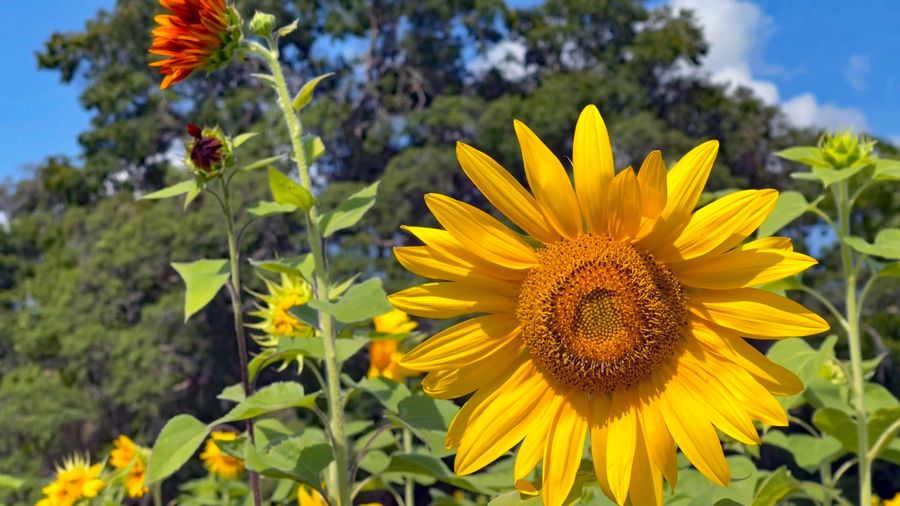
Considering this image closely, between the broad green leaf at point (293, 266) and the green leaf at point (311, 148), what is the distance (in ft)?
0.42

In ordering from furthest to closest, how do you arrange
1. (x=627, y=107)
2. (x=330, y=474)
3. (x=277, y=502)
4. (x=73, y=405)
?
1. (x=627, y=107)
2. (x=73, y=405)
3. (x=277, y=502)
4. (x=330, y=474)

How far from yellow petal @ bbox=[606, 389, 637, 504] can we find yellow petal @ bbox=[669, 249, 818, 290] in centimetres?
12

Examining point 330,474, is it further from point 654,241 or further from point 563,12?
point 563,12

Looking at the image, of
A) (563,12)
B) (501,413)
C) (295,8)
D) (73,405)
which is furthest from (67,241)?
(501,413)

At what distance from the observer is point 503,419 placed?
0.77 metres

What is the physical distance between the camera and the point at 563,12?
14.2m

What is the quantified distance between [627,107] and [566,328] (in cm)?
1238

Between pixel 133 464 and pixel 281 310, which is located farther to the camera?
pixel 133 464

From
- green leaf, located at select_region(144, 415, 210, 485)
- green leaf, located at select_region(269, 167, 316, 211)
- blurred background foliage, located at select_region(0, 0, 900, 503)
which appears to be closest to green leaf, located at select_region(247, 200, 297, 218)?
green leaf, located at select_region(269, 167, 316, 211)

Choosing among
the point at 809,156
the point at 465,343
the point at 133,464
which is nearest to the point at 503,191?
the point at 465,343

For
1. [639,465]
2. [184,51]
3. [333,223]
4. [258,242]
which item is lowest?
[639,465]

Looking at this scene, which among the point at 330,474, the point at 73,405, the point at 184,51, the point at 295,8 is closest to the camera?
the point at 184,51

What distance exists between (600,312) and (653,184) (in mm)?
133

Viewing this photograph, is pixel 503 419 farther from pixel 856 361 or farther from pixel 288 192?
pixel 856 361
